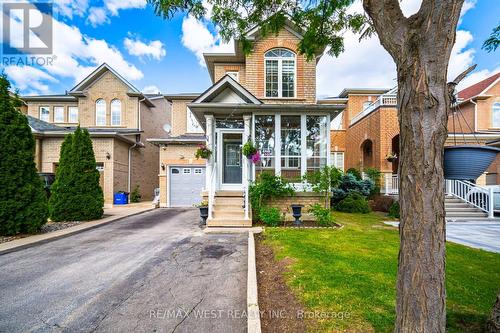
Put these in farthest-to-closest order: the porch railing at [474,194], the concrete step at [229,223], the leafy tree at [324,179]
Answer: the porch railing at [474,194]
the leafy tree at [324,179]
the concrete step at [229,223]

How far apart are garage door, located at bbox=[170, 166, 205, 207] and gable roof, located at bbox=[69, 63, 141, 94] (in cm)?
807

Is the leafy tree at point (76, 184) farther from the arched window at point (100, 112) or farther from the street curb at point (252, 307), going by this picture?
the arched window at point (100, 112)

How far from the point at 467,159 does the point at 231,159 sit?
879 centimetres

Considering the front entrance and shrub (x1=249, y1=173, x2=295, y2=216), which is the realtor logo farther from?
shrub (x1=249, y1=173, x2=295, y2=216)

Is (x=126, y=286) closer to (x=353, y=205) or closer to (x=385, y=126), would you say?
(x=353, y=205)

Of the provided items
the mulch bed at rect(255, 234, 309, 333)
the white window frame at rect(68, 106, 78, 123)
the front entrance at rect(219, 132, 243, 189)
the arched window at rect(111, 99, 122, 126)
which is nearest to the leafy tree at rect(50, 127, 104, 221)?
the front entrance at rect(219, 132, 243, 189)

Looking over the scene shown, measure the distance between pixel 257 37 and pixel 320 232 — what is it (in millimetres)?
9807

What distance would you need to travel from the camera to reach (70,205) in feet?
30.1

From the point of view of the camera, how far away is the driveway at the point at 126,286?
289cm

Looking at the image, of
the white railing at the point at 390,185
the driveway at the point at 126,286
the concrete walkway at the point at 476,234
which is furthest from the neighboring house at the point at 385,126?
the driveway at the point at 126,286

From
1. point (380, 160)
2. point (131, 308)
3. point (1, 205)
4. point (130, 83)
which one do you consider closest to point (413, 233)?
point (131, 308)

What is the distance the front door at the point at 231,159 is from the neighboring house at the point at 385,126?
8.35 m

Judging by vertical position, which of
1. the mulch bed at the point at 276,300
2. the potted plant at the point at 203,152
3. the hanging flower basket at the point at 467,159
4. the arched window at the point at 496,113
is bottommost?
the mulch bed at the point at 276,300

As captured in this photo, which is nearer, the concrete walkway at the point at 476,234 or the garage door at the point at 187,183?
the concrete walkway at the point at 476,234
